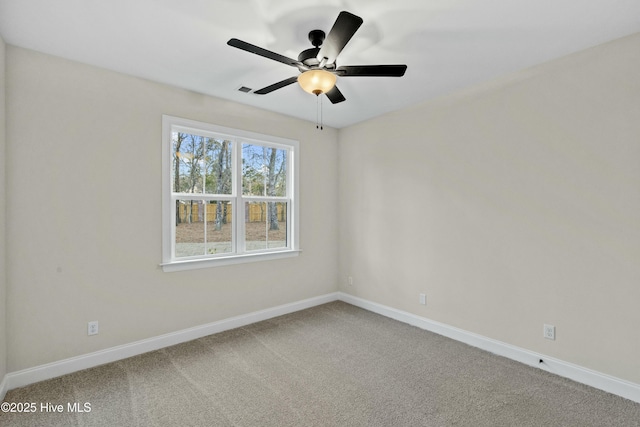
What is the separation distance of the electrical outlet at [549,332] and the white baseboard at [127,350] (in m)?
2.73

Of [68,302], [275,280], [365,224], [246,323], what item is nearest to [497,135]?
[365,224]

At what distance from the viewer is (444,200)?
11.2 feet

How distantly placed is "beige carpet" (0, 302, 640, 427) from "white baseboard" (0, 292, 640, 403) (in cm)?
8

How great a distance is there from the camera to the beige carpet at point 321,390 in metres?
2.06

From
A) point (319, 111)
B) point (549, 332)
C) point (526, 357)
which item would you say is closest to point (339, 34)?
point (319, 111)

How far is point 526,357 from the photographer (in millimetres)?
2777

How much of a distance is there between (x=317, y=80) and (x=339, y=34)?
14.6 inches

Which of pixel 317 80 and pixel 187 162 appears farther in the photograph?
pixel 187 162

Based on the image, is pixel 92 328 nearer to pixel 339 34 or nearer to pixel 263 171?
pixel 263 171

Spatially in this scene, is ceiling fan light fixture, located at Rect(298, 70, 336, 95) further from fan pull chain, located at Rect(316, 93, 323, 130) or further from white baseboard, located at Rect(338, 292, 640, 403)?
white baseboard, located at Rect(338, 292, 640, 403)

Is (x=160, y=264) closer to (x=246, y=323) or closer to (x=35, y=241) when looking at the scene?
(x=35, y=241)

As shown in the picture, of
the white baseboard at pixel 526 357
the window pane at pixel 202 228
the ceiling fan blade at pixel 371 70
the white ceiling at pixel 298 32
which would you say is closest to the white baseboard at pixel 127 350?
the window pane at pixel 202 228

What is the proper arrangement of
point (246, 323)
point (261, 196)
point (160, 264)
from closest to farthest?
point (160, 264), point (246, 323), point (261, 196)

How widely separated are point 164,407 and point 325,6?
287cm
